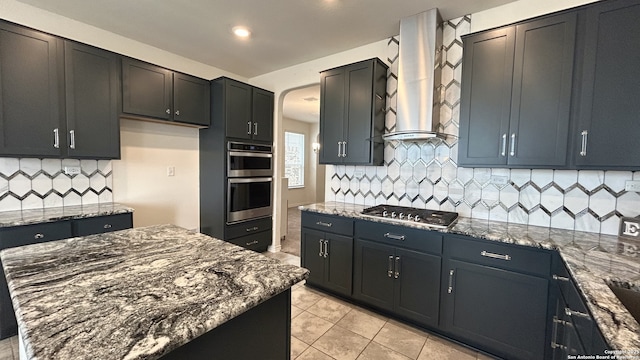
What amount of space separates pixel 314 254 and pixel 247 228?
1.26 m

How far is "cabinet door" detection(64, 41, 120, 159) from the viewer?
92.5 inches

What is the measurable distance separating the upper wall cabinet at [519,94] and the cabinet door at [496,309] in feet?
2.76

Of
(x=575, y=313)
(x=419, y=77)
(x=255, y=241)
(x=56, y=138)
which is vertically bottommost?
(x=255, y=241)

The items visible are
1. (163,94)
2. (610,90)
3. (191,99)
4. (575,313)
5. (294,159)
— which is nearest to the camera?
(575,313)

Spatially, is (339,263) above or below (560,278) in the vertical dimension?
below

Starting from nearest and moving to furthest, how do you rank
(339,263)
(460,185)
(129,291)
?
(129,291)
(460,185)
(339,263)

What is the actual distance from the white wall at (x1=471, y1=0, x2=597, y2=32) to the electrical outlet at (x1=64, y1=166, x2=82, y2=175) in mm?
4043

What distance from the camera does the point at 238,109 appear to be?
343cm

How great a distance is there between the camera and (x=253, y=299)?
882mm

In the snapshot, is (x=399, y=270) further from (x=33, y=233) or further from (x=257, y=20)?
(x=33, y=233)

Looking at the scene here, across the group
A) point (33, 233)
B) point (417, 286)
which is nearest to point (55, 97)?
point (33, 233)

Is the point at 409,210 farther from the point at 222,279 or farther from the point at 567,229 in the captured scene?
the point at 222,279

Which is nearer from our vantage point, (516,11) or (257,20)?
(516,11)

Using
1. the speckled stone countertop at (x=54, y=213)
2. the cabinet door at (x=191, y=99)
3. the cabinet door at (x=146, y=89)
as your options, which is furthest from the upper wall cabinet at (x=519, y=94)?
the speckled stone countertop at (x=54, y=213)
